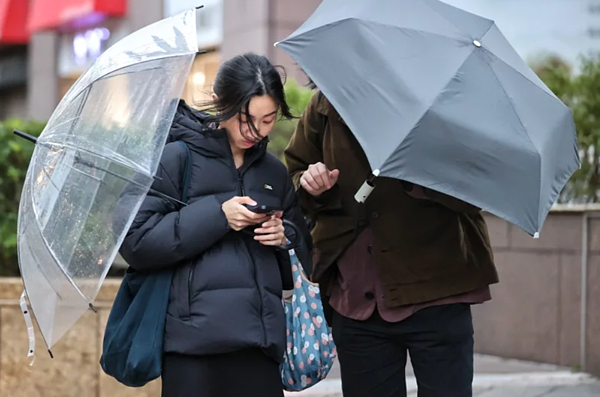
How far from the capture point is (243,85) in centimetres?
284

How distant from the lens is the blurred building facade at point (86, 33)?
12906 millimetres

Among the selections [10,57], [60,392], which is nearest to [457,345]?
[60,392]

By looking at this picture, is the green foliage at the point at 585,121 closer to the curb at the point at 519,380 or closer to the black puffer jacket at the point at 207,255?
the curb at the point at 519,380

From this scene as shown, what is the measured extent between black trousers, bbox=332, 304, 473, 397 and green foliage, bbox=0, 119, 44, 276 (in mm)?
3116

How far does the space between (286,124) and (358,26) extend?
13.1 feet

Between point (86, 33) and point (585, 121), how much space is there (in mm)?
14766

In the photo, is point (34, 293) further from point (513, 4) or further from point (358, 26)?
point (513, 4)

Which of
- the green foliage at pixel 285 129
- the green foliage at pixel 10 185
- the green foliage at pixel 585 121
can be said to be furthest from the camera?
the green foliage at pixel 585 121

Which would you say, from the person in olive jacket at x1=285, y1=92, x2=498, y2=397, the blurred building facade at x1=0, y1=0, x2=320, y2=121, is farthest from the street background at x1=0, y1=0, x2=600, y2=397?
the blurred building facade at x1=0, y1=0, x2=320, y2=121

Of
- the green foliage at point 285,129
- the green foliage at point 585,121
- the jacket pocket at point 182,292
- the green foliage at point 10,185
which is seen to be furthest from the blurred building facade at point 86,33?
the jacket pocket at point 182,292

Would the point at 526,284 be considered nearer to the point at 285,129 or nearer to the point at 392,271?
the point at 285,129

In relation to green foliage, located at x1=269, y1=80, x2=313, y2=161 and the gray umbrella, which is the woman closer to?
the gray umbrella

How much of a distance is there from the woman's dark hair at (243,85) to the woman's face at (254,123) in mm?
10

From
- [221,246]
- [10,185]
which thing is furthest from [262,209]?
[10,185]
